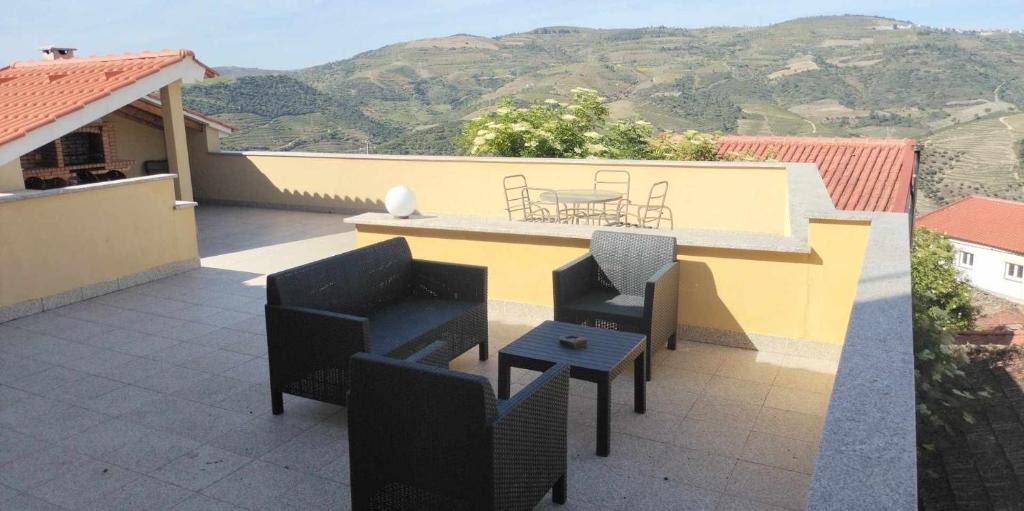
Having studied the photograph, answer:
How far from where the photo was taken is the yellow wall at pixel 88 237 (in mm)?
6719

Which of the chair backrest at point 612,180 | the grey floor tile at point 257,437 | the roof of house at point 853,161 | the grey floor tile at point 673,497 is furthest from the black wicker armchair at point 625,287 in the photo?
the roof of house at point 853,161

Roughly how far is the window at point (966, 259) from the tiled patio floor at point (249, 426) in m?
51.1

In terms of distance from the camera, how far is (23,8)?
27.8 metres

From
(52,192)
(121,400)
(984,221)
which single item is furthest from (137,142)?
(984,221)

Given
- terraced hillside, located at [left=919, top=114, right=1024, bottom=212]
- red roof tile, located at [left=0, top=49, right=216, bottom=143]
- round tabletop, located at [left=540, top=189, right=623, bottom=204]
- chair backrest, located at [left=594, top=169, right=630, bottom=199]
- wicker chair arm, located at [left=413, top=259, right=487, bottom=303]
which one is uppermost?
red roof tile, located at [left=0, top=49, right=216, bottom=143]

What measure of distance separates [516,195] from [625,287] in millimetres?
5694

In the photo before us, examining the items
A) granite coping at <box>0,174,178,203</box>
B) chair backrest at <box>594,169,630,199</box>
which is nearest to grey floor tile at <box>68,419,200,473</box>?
granite coping at <box>0,174,178,203</box>

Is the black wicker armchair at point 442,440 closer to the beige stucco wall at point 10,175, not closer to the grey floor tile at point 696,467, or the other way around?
the grey floor tile at point 696,467

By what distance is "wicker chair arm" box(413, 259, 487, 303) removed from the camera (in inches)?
206

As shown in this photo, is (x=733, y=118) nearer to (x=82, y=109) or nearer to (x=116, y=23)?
(x=116, y=23)

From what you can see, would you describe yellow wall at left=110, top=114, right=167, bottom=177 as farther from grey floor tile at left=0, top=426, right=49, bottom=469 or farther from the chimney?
grey floor tile at left=0, top=426, right=49, bottom=469

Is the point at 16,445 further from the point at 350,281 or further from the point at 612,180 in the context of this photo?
the point at 612,180

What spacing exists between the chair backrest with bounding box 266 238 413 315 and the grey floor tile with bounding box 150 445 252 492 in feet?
2.91

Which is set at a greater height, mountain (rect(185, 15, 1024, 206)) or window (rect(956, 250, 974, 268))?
mountain (rect(185, 15, 1024, 206))
